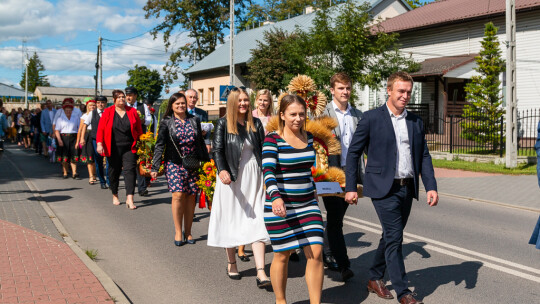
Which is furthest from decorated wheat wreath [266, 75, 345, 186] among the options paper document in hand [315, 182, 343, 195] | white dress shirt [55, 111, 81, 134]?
white dress shirt [55, 111, 81, 134]

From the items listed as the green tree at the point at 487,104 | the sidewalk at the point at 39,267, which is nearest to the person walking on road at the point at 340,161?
the sidewalk at the point at 39,267

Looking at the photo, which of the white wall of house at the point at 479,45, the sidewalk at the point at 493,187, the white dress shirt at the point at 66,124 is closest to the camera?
the sidewalk at the point at 493,187

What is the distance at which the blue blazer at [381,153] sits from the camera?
15.7 feet

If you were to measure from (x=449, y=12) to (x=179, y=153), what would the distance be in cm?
2751

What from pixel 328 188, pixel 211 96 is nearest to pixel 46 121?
pixel 328 188

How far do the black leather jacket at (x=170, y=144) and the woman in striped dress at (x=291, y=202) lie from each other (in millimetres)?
3026

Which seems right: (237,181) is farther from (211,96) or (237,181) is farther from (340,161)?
(211,96)

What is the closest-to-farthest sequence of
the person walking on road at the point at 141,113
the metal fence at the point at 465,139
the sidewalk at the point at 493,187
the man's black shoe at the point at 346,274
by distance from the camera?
the man's black shoe at the point at 346,274, the person walking on road at the point at 141,113, the sidewalk at the point at 493,187, the metal fence at the point at 465,139

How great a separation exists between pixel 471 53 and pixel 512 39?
12.3 m

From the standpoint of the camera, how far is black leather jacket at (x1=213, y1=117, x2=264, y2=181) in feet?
18.9

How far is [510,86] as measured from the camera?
1697 centimetres

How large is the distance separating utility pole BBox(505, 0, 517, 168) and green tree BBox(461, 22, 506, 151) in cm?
264

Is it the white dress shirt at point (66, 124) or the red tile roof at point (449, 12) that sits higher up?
the red tile roof at point (449, 12)

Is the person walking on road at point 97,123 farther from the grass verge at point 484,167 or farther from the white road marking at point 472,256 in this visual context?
the grass verge at point 484,167
